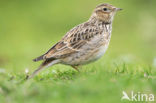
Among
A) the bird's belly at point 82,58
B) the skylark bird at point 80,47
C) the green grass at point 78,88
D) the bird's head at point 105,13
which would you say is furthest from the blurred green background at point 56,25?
the green grass at point 78,88

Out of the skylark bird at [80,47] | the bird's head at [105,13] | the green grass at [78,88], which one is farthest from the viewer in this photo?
the bird's head at [105,13]

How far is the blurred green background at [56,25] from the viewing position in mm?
20422

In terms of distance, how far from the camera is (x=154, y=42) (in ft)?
68.7

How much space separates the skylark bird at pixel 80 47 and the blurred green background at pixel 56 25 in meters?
8.20

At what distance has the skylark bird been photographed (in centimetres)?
1007

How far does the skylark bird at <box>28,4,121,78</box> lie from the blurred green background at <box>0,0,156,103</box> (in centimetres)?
820

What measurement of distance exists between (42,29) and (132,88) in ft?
48.1

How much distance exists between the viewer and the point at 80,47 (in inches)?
405

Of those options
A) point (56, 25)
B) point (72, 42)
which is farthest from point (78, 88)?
point (56, 25)

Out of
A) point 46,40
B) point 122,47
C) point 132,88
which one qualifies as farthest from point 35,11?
point 132,88

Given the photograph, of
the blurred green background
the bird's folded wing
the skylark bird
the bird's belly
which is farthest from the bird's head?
the blurred green background

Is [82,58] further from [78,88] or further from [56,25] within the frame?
[56,25]

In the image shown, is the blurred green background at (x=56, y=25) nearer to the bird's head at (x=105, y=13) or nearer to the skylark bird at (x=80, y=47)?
the bird's head at (x=105, y=13)

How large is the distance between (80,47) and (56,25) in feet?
43.1
